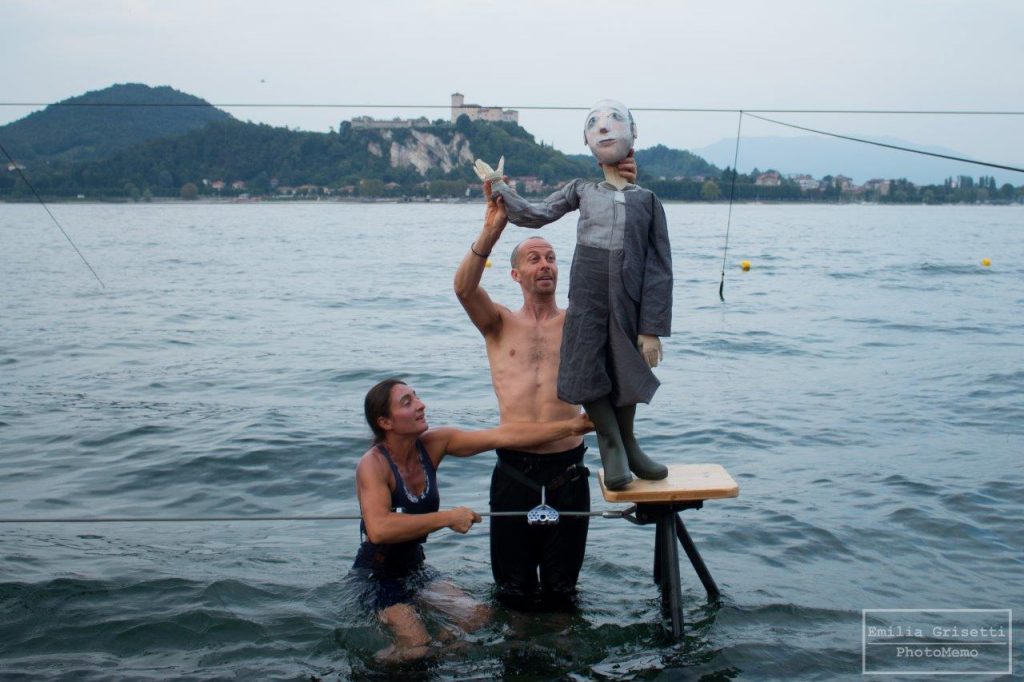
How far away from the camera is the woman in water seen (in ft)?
17.7

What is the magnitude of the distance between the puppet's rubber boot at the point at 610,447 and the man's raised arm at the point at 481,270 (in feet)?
2.71

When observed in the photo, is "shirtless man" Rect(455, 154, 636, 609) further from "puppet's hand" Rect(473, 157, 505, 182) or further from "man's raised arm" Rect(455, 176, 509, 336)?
"puppet's hand" Rect(473, 157, 505, 182)

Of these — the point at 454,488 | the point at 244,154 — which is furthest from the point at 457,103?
the point at 244,154

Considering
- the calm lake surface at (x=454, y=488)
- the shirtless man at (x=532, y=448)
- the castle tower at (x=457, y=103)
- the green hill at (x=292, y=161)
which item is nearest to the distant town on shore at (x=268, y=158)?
the green hill at (x=292, y=161)

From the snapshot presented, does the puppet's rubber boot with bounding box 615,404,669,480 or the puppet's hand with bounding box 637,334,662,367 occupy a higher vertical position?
the puppet's hand with bounding box 637,334,662,367

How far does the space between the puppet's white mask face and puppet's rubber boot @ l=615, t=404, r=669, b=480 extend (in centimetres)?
122

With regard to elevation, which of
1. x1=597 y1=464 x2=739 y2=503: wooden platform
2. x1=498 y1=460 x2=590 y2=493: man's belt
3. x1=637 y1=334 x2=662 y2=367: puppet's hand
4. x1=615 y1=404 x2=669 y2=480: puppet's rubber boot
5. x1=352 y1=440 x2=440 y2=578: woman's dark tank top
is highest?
x1=637 y1=334 x2=662 y2=367: puppet's hand

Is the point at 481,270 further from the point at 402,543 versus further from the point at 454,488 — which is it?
the point at 454,488

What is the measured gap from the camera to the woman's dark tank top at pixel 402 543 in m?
5.63

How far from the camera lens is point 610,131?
499 centimetres

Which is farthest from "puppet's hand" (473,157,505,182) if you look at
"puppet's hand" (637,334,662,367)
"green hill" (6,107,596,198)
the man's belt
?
"green hill" (6,107,596,198)

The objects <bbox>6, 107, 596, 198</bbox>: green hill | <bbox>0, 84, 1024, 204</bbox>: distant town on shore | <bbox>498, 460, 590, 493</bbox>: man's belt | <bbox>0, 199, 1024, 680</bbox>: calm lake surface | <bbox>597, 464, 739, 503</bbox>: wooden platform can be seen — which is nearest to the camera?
<bbox>597, 464, 739, 503</bbox>: wooden platform

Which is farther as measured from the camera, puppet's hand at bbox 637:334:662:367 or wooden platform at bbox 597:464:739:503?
wooden platform at bbox 597:464:739:503

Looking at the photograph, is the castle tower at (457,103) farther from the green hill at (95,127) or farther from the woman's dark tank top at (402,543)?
the green hill at (95,127)
